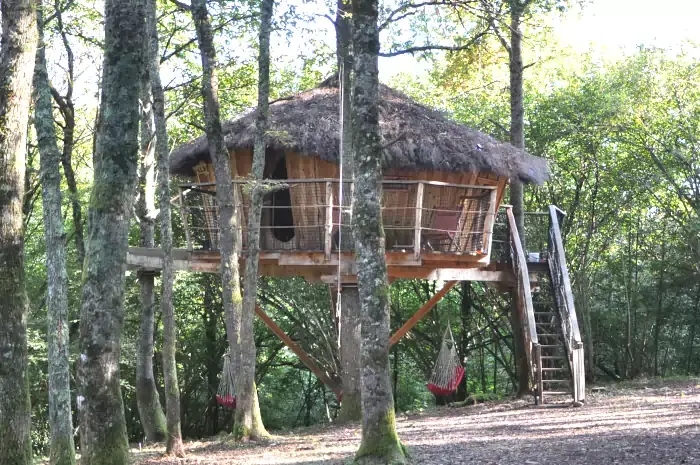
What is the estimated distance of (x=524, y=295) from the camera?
1400cm

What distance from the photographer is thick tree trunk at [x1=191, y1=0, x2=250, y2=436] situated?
36.4 ft

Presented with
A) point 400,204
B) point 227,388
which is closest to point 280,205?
point 400,204

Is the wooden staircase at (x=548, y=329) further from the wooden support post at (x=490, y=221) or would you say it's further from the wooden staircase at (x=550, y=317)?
the wooden support post at (x=490, y=221)

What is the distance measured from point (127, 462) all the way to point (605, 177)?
53.1ft

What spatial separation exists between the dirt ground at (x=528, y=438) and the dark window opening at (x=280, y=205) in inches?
148

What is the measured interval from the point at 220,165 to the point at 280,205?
3.79 meters

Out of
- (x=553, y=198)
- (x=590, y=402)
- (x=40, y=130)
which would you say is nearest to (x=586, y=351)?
(x=553, y=198)

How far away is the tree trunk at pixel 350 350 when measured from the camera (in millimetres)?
14195

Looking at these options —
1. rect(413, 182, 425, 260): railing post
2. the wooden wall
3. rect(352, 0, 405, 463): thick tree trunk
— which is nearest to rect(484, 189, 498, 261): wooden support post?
the wooden wall

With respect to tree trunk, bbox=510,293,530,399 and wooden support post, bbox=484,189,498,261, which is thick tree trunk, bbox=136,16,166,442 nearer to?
wooden support post, bbox=484,189,498,261

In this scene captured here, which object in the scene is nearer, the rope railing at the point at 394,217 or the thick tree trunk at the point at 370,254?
the thick tree trunk at the point at 370,254

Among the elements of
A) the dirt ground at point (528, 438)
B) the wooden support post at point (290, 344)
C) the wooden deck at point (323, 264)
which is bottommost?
the dirt ground at point (528, 438)

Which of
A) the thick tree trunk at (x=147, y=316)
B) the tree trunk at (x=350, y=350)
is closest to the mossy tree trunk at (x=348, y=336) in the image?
the tree trunk at (x=350, y=350)

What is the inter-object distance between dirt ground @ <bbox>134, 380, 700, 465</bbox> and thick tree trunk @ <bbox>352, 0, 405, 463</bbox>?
2.60 ft
